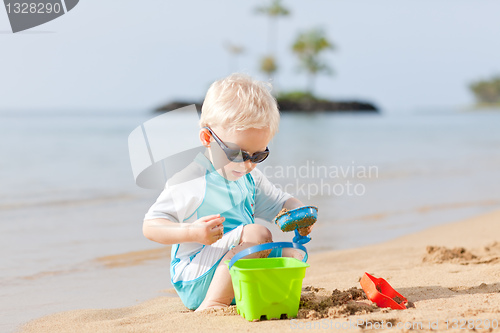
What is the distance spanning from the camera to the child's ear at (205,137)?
98.7 inches

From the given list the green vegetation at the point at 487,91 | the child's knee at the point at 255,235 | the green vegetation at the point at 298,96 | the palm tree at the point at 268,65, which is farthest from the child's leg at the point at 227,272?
the green vegetation at the point at 487,91

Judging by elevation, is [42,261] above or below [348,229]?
above

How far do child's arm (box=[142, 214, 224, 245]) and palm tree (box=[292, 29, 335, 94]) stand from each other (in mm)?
50223

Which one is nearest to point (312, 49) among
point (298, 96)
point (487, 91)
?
point (298, 96)

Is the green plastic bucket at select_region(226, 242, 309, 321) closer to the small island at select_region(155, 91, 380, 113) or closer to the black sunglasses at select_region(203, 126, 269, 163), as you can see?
the black sunglasses at select_region(203, 126, 269, 163)

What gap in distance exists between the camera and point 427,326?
200 cm

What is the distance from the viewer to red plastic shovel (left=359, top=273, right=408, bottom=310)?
236cm

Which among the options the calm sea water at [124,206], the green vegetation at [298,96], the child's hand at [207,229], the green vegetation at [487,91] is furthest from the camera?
the green vegetation at [487,91]

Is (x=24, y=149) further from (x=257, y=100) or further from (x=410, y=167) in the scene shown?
(x=257, y=100)

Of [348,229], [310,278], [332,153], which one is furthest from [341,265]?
[332,153]

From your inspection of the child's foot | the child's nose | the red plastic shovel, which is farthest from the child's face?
the red plastic shovel

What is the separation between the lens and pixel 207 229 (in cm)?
221

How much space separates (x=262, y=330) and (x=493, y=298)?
3.56 feet

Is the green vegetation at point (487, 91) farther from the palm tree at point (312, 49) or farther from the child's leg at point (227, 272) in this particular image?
the child's leg at point (227, 272)
